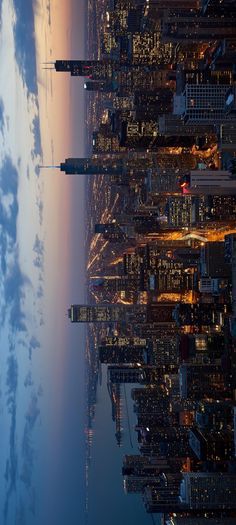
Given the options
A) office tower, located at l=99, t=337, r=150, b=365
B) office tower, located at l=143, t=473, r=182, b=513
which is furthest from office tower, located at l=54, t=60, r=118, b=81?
office tower, located at l=143, t=473, r=182, b=513

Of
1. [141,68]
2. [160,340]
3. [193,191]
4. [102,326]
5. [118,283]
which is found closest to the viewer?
[193,191]

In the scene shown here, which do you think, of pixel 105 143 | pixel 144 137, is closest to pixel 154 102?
pixel 144 137

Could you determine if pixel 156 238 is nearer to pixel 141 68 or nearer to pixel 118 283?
pixel 118 283

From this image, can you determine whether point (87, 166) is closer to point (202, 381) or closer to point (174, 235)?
point (174, 235)

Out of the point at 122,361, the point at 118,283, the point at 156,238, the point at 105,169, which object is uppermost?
the point at 105,169

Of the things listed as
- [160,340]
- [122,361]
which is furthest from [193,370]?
[122,361]
